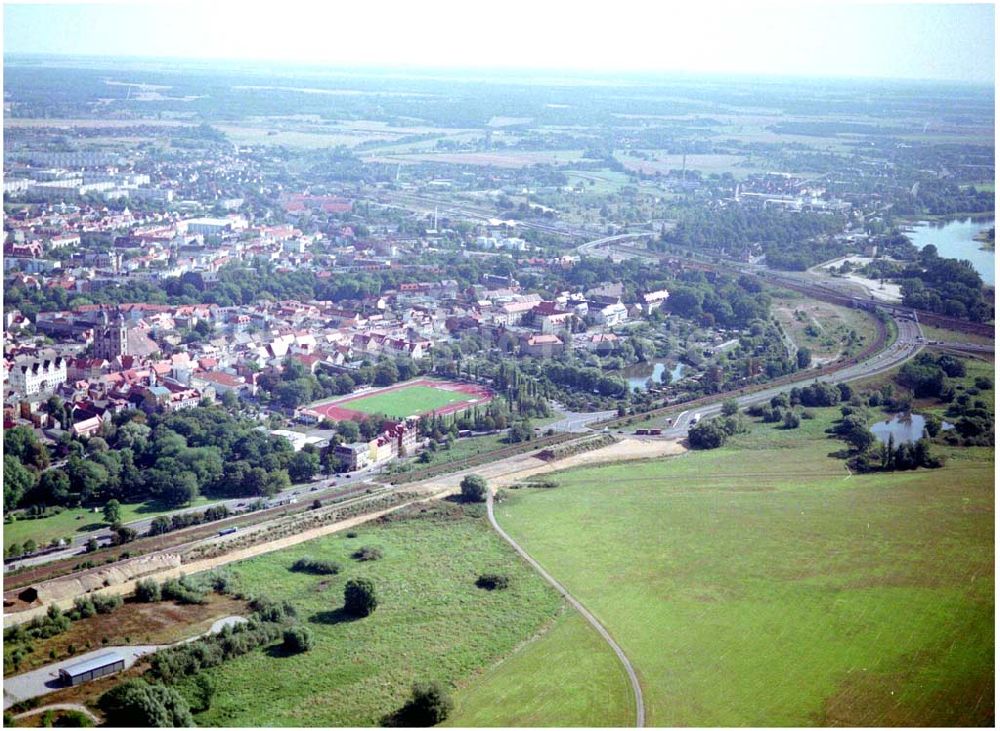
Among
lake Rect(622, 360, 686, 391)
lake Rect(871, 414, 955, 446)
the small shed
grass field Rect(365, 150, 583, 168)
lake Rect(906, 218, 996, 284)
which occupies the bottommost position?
the small shed

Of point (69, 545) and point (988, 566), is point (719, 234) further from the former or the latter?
point (69, 545)

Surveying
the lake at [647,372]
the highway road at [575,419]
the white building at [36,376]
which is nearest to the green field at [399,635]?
the highway road at [575,419]

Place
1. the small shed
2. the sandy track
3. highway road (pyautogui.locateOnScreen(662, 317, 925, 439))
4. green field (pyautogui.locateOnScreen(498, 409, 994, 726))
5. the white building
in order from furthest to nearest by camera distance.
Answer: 1. highway road (pyautogui.locateOnScreen(662, 317, 925, 439))
2. the white building
3. the sandy track
4. green field (pyautogui.locateOnScreen(498, 409, 994, 726))
5. the small shed

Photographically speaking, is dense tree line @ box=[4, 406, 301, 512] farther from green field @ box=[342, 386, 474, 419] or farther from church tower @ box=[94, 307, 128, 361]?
church tower @ box=[94, 307, 128, 361]

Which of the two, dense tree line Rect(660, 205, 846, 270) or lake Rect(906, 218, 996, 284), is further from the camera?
dense tree line Rect(660, 205, 846, 270)

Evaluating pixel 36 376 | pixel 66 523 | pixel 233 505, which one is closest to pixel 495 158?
pixel 36 376

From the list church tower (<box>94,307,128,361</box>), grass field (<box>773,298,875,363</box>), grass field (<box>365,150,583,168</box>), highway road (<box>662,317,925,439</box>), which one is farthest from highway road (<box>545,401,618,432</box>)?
grass field (<box>365,150,583,168</box>)
